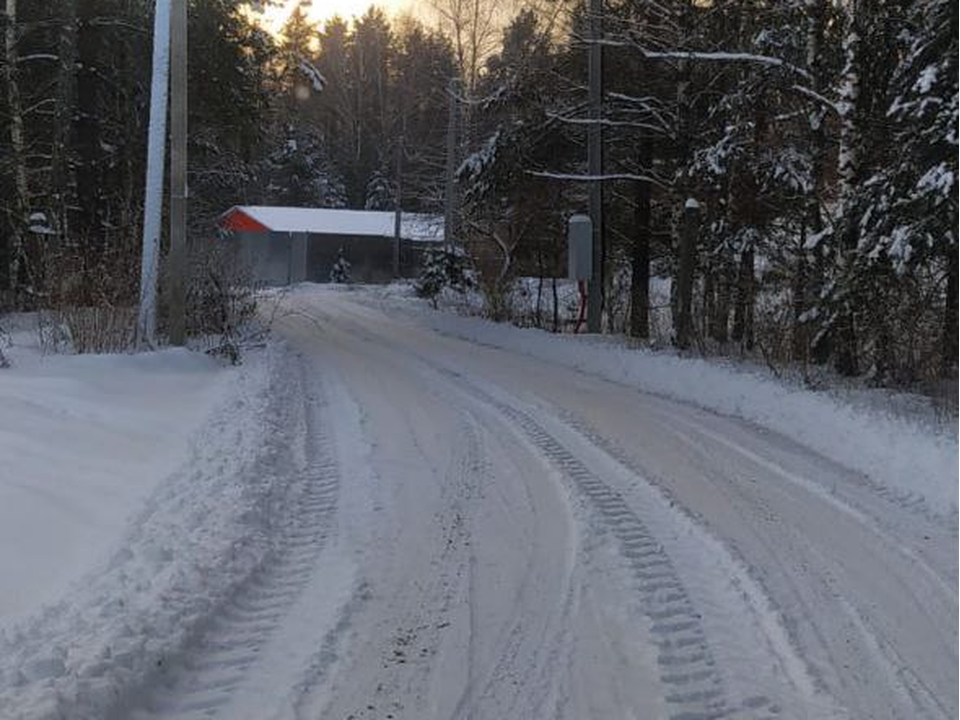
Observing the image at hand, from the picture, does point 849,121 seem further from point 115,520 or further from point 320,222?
point 320,222

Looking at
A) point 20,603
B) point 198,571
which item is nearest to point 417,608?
point 198,571

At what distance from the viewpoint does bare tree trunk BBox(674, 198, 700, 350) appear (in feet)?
51.1

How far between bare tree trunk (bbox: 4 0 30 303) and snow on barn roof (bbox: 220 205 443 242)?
90.6 feet

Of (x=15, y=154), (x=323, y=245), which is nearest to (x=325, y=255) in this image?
(x=323, y=245)

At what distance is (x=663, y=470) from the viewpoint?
24.4 ft

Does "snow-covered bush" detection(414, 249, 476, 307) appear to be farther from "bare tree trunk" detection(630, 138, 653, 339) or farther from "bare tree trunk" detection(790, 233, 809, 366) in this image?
"bare tree trunk" detection(790, 233, 809, 366)

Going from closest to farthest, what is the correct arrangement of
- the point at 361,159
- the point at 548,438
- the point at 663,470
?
the point at 663,470 → the point at 548,438 → the point at 361,159

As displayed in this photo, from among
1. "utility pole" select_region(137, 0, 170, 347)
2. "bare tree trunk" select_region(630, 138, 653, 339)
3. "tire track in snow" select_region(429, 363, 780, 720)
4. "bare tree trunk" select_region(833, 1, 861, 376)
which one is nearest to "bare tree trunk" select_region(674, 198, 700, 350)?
"bare tree trunk" select_region(630, 138, 653, 339)

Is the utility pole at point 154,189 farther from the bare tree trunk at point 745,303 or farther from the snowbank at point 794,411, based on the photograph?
the bare tree trunk at point 745,303

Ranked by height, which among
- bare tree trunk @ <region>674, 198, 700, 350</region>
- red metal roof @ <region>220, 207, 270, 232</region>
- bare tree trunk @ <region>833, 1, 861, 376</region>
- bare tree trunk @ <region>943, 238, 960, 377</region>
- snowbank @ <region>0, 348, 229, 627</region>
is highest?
red metal roof @ <region>220, 207, 270, 232</region>

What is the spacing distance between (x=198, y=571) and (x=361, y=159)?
219 ft

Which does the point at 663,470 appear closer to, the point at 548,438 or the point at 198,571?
the point at 548,438

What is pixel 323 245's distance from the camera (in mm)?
49812

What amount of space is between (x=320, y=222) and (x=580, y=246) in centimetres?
3529
